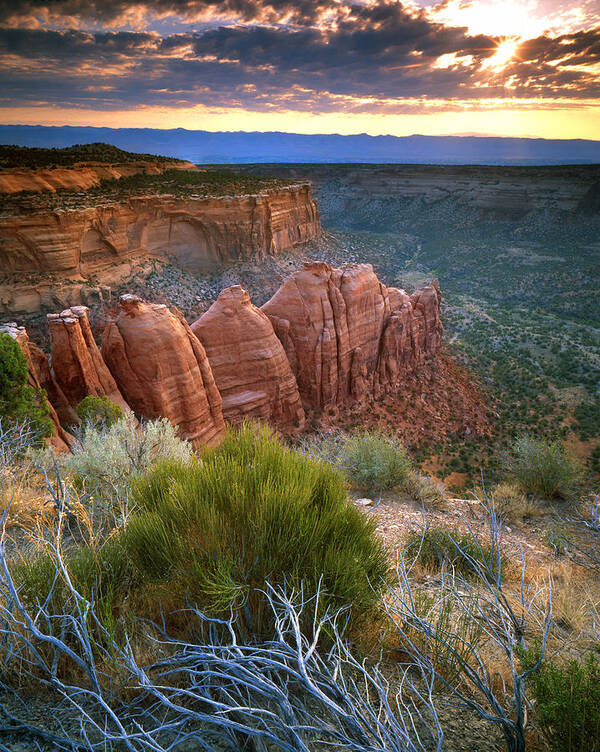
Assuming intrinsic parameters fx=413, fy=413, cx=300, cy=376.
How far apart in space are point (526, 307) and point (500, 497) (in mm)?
40483

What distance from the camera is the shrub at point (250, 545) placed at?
3.43 m

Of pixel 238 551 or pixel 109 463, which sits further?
pixel 109 463

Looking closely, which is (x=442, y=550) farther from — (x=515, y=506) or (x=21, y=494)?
(x=21, y=494)

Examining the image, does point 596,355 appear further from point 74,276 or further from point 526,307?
point 74,276

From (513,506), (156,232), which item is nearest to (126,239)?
(156,232)

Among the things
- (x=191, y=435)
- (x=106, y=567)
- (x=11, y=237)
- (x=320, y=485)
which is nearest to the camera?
(x=106, y=567)

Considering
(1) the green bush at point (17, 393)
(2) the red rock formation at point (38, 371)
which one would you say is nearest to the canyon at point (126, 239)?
(2) the red rock formation at point (38, 371)

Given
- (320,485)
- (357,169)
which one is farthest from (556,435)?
(357,169)

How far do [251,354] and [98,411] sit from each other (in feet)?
22.9

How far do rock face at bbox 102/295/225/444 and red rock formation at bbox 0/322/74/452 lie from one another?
6.65 feet

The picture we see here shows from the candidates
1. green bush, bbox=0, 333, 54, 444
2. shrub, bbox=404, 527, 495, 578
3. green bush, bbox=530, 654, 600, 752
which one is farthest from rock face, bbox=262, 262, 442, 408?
green bush, bbox=530, 654, 600, 752

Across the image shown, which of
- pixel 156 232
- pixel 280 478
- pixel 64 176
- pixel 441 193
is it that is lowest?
pixel 280 478

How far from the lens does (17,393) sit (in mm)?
10750

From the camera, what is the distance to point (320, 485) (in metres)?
4.61
